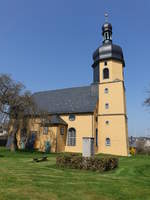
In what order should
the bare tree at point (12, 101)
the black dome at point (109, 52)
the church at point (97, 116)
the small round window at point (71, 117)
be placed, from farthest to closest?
the black dome at point (109, 52), the small round window at point (71, 117), the church at point (97, 116), the bare tree at point (12, 101)

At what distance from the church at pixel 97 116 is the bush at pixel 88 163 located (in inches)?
547

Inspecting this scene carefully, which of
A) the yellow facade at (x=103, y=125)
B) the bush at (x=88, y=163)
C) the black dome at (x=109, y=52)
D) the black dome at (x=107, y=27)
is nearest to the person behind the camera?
the bush at (x=88, y=163)

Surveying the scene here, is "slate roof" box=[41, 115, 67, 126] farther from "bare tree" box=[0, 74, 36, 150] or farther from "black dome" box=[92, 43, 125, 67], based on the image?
"black dome" box=[92, 43, 125, 67]

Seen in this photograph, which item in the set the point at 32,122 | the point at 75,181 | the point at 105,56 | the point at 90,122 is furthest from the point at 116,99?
the point at 75,181

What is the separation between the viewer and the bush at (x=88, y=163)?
12275mm

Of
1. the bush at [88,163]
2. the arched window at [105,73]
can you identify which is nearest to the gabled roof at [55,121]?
the arched window at [105,73]

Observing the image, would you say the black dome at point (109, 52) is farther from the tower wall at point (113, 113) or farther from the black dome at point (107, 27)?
the black dome at point (107, 27)

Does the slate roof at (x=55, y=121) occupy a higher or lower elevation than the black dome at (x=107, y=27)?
lower

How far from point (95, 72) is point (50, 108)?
36.1 ft

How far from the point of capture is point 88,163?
496 inches

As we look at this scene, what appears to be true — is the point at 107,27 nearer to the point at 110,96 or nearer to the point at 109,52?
the point at 109,52

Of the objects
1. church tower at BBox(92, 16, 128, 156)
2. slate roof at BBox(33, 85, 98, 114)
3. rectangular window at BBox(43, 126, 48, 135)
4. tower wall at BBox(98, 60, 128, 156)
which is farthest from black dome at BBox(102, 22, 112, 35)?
rectangular window at BBox(43, 126, 48, 135)

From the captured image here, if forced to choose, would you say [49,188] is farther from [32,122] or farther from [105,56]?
[105,56]

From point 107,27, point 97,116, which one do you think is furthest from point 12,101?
point 107,27
